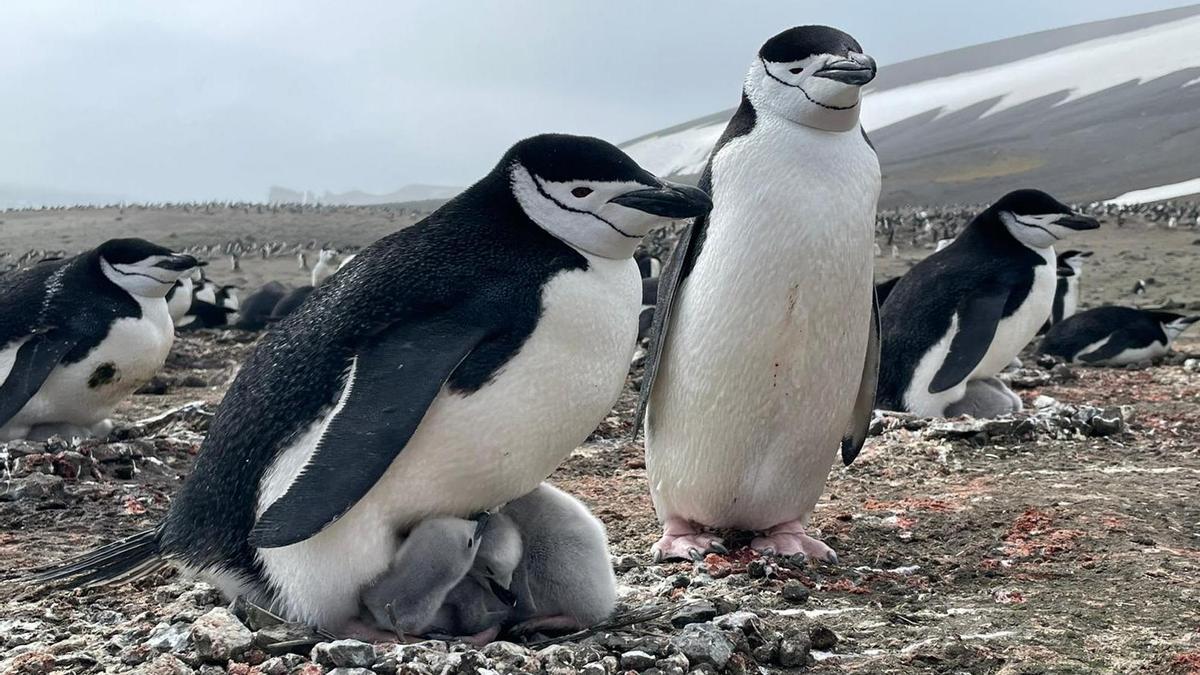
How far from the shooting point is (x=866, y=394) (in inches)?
143

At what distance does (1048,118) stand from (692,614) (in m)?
54.6

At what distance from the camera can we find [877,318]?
3.65m

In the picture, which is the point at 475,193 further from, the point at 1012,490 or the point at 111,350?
the point at 111,350

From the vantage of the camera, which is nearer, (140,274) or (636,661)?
(636,661)

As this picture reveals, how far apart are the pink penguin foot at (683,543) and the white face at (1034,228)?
3.35m

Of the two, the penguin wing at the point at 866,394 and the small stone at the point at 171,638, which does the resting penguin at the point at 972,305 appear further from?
the small stone at the point at 171,638

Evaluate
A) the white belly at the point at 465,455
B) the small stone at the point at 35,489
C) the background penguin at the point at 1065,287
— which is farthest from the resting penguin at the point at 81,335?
the background penguin at the point at 1065,287

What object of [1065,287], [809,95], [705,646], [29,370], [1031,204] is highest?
[809,95]

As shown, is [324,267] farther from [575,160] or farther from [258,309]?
[575,160]

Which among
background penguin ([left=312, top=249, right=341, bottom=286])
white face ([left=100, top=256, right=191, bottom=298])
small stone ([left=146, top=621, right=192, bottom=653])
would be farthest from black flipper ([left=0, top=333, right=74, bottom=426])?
background penguin ([left=312, top=249, right=341, bottom=286])

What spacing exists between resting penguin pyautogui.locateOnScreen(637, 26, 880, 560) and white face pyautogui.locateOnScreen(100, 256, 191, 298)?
10.4 ft

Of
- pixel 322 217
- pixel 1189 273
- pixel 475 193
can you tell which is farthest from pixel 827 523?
pixel 322 217

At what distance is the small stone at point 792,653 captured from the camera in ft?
7.77

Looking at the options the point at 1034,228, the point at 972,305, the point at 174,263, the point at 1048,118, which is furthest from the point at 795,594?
the point at 1048,118
